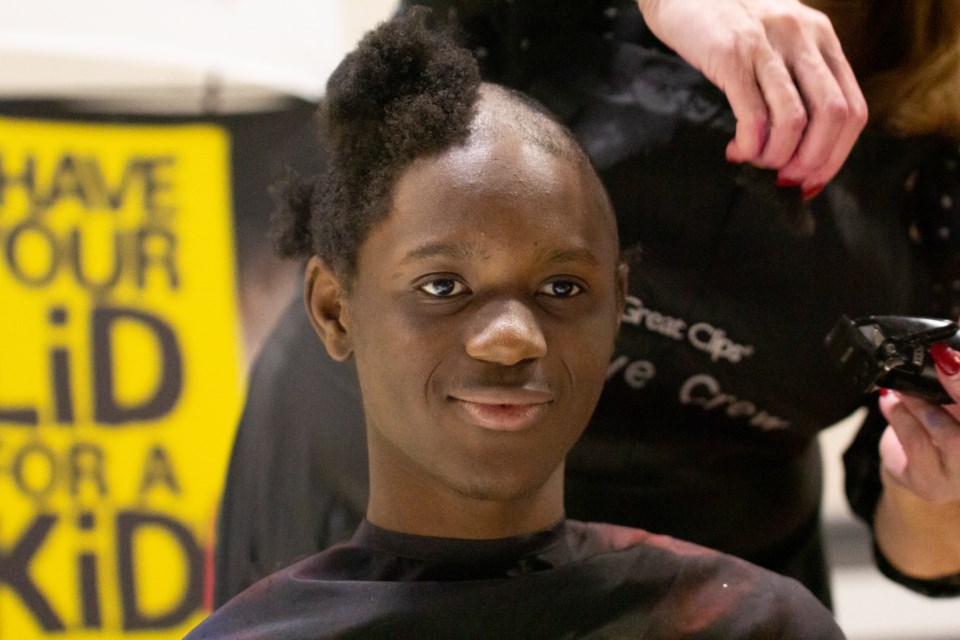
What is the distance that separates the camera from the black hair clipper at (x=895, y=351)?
780mm

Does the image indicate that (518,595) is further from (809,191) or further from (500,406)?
(809,191)

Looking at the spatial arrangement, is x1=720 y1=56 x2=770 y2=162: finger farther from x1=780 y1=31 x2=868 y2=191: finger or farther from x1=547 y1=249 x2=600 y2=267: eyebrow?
x1=547 y1=249 x2=600 y2=267: eyebrow

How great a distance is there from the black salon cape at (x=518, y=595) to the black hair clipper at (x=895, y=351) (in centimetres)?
19

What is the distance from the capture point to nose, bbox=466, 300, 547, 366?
0.72 m

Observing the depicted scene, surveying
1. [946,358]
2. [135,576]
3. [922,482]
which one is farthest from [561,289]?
[135,576]

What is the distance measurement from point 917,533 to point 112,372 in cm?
81

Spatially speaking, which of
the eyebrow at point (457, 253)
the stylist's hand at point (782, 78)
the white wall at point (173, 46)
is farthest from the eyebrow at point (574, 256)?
the white wall at point (173, 46)

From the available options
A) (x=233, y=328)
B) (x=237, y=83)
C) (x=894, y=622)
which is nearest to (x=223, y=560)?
(x=233, y=328)

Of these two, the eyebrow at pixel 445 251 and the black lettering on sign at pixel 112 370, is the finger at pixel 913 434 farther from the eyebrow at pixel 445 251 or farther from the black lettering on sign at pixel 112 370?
the black lettering on sign at pixel 112 370

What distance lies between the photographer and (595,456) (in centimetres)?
102

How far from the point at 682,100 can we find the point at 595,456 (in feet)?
1.10

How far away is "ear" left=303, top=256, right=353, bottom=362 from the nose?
0.14m

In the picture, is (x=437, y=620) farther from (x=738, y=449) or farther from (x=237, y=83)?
(x=237, y=83)

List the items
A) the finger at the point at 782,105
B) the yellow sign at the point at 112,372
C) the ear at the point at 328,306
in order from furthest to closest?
1. the yellow sign at the point at 112,372
2. the ear at the point at 328,306
3. the finger at the point at 782,105
